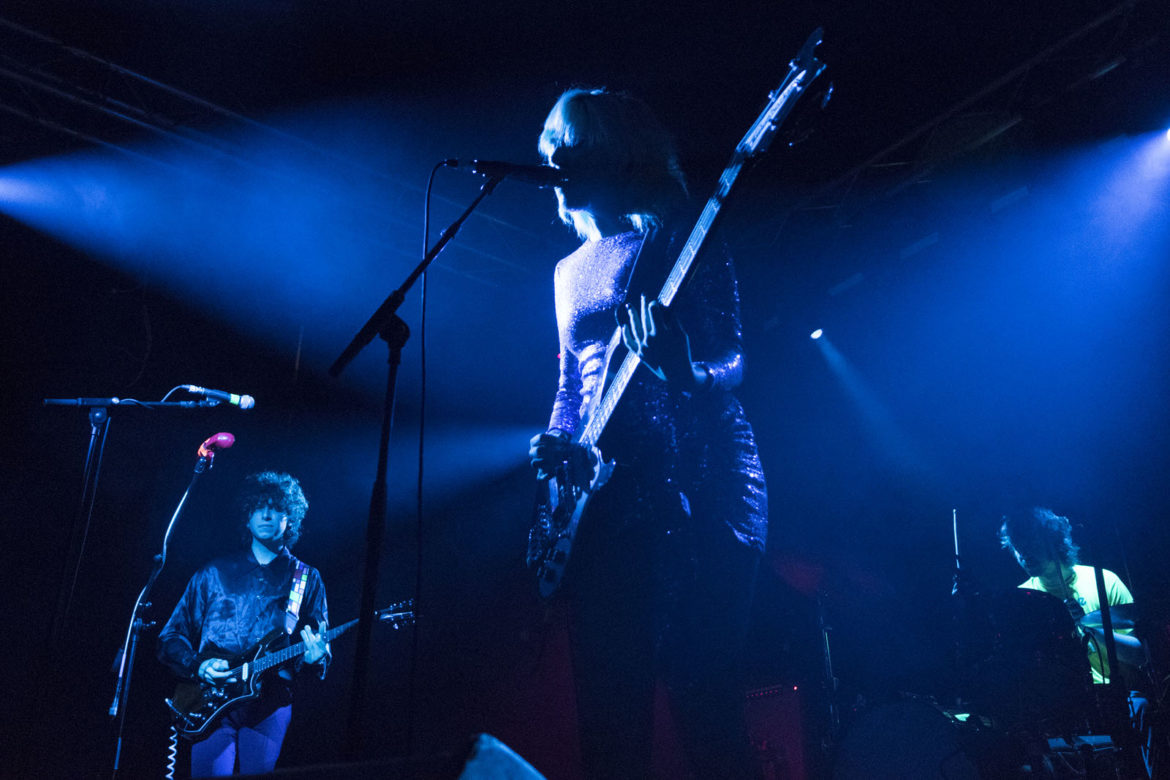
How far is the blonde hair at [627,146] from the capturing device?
221 cm

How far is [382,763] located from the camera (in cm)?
107

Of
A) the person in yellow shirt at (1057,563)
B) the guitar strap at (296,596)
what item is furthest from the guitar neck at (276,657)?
the person in yellow shirt at (1057,563)

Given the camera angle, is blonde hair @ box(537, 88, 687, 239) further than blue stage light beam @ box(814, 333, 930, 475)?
No

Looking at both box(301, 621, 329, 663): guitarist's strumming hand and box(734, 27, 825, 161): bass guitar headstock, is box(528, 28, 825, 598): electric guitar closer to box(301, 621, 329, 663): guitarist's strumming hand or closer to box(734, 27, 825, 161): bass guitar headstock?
box(734, 27, 825, 161): bass guitar headstock

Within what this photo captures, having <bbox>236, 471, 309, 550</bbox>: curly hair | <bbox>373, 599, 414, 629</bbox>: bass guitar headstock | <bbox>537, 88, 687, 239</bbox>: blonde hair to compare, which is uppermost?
<bbox>537, 88, 687, 239</bbox>: blonde hair

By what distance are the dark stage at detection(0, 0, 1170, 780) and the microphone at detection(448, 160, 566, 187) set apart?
7.95 ft

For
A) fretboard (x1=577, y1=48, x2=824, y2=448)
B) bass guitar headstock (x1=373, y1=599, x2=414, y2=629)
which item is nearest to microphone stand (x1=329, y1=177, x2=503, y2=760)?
fretboard (x1=577, y1=48, x2=824, y2=448)

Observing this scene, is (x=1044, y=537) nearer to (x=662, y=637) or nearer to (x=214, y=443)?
(x=662, y=637)

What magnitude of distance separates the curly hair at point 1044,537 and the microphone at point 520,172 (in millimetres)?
4481

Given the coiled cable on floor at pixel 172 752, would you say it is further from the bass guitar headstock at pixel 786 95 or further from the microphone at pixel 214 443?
the bass guitar headstock at pixel 786 95

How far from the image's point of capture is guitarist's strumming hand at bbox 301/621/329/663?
429 centimetres

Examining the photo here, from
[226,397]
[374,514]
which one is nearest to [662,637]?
[374,514]

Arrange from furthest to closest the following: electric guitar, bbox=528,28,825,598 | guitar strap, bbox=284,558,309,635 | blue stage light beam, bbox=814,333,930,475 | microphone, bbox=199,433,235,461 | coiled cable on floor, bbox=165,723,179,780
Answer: blue stage light beam, bbox=814,333,930,475 < guitar strap, bbox=284,558,309,635 < microphone, bbox=199,433,235,461 < coiled cable on floor, bbox=165,723,179,780 < electric guitar, bbox=528,28,825,598

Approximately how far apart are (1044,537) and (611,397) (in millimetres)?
4348
